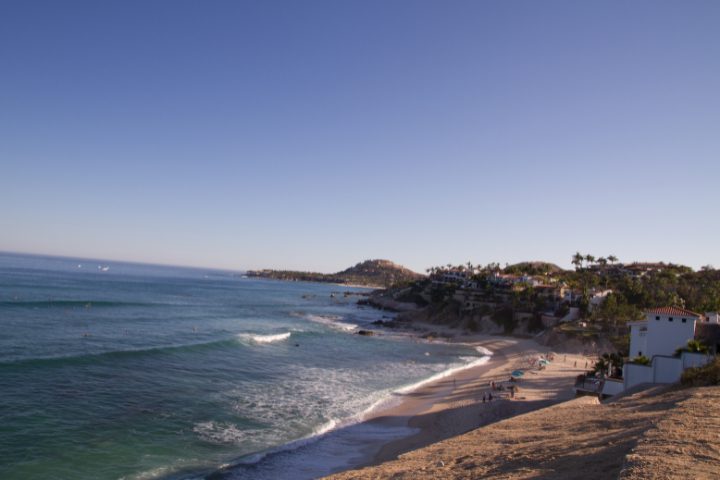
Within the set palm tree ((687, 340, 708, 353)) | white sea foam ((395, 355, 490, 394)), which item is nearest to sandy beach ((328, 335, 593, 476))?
white sea foam ((395, 355, 490, 394))

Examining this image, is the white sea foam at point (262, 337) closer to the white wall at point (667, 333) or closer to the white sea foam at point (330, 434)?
the white sea foam at point (330, 434)

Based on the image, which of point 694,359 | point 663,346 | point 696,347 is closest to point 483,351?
point 663,346

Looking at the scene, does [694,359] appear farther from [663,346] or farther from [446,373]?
[446,373]

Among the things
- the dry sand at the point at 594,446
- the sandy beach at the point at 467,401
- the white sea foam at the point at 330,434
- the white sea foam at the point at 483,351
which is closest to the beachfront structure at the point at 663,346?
the dry sand at the point at 594,446

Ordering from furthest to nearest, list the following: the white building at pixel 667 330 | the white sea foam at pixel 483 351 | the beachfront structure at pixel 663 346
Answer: the white sea foam at pixel 483 351, the white building at pixel 667 330, the beachfront structure at pixel 663 346

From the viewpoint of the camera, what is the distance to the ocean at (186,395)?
1791cm

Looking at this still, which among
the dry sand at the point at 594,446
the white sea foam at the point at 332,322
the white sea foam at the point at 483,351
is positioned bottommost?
the white sea foam at the point at 332,322

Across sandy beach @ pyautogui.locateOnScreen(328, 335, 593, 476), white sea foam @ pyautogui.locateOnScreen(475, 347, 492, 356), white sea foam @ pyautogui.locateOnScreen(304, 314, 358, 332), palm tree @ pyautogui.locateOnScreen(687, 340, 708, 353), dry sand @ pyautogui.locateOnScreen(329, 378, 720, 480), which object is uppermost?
palm tree @ pyautogui.locateOnScreen(687, 340, 708, 353)

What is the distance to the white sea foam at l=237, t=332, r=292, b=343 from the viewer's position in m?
47.6

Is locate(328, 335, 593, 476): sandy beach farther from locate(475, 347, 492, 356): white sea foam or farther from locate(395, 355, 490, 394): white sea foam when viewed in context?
locate(475, 347, 492, 356): white sea foam

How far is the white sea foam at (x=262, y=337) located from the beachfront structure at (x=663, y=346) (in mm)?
32838

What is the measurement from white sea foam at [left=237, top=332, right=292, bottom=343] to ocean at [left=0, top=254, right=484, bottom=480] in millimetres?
358

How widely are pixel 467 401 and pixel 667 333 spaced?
40.5ft

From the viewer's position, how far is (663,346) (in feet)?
90.1
